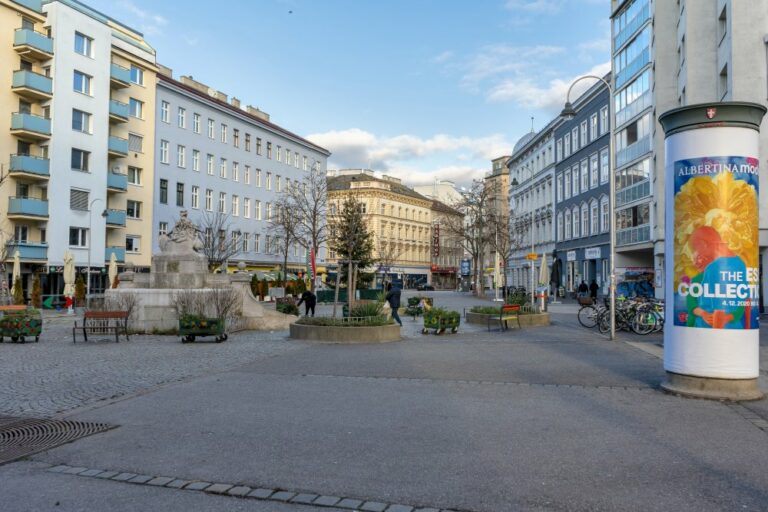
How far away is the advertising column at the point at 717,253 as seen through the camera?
357 inches

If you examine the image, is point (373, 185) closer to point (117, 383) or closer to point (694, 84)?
point (694, 84)

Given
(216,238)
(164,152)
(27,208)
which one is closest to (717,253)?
(27,208)

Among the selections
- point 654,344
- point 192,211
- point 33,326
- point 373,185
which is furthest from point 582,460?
point 373,185

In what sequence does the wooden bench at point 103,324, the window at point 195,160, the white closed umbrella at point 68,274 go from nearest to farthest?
1. the wooden bench at point 103,324
2. the white closed umbrella at point 68,274
3. the window at point 195,160

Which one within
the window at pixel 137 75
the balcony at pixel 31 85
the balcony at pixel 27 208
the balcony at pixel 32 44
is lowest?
the balcony at pixel 27 208

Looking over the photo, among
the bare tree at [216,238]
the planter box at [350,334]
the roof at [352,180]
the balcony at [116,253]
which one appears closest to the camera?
the planter box at [350,334]

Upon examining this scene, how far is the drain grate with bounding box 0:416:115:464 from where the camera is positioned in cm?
647

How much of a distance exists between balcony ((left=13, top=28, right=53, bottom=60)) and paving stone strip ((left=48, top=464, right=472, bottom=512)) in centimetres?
4360

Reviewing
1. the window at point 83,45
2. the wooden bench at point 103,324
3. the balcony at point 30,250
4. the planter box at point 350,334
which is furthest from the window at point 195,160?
the planter box at point 350,334

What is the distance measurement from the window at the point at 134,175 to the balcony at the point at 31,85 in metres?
9.11

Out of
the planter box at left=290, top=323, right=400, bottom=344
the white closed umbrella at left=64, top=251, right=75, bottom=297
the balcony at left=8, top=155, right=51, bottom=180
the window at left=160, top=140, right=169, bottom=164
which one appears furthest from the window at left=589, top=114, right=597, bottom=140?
the balcony at left=8, top=155, right=51, bottom=180

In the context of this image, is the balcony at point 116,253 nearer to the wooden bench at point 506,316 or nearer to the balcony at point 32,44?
the balcony at point 32,44

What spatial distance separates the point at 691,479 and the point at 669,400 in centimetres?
394

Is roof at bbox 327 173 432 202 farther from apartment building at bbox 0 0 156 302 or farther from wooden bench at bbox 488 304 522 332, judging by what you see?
wooden bench at bbox 488 304 522 332
